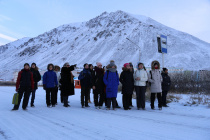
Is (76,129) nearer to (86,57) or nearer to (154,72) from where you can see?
(154,72)

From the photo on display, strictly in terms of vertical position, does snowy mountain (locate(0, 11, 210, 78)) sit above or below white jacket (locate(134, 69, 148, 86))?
above

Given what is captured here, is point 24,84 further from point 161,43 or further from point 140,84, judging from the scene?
point 161,43

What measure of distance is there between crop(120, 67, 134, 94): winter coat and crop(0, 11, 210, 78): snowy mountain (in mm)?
50264

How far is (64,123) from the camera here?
528 centimetres

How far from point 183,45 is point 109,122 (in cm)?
7161

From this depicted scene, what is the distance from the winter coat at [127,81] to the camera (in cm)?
808

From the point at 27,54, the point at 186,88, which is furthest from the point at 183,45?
the point at 27,54

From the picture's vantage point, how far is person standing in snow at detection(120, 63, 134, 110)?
8.06 m

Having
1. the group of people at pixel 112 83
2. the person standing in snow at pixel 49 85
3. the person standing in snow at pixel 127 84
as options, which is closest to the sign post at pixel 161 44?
the group of people at pixel 112 83

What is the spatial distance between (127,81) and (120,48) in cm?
6745

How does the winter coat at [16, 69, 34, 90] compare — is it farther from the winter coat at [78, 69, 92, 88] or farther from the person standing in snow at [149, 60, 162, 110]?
the person standing in snow at [149, 60, 162, 110]

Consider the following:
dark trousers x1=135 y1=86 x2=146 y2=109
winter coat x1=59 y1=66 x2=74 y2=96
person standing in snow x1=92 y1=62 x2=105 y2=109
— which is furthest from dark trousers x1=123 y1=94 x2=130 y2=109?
winter coat x1=59 y1=66 x2=74 y2=96

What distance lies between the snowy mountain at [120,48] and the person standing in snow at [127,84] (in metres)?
50.3

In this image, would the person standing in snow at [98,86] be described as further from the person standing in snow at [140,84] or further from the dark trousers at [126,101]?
the person standing in snow at [140,84]
